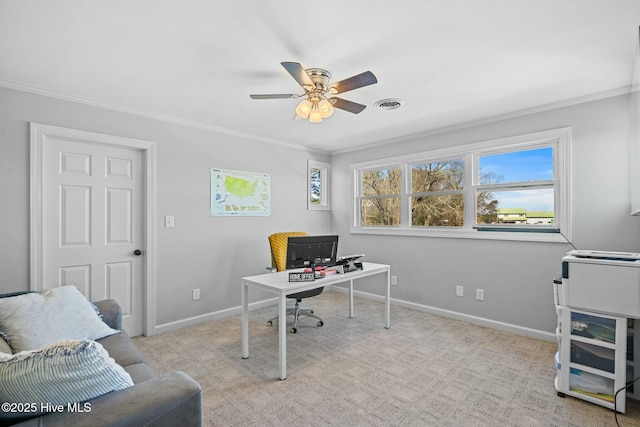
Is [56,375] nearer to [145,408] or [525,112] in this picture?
[145,408]

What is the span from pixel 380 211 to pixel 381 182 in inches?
17.7

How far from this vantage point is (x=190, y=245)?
12.0 feet

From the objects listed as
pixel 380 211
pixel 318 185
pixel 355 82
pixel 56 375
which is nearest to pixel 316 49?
pixel 355 82

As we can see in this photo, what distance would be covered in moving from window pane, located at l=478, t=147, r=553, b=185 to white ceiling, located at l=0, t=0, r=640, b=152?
1.66ft

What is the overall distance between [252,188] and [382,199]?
1954mm

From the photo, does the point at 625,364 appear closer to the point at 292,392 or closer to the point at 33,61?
the point at 292,392

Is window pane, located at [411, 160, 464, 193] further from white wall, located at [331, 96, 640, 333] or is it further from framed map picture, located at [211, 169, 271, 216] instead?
framed map picture, located at [211, 169, 271, 216]

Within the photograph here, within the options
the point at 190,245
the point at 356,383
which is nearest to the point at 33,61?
the point at 190,245

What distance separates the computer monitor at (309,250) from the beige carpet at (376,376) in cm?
84

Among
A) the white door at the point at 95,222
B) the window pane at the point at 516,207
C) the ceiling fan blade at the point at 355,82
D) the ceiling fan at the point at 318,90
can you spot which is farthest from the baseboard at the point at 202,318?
the window pane at the point at 516,207

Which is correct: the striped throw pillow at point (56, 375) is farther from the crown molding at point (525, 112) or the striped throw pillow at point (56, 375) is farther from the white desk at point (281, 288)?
the crown molding at point (525, 112)

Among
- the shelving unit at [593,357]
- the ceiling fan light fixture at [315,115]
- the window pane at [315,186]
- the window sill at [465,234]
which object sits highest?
the ceiling fan light fixture at [315,115]

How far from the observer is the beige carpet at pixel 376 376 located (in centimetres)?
201

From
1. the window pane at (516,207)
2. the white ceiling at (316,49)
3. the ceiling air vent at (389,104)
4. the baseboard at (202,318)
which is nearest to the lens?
the white ceiling at (316,49)
